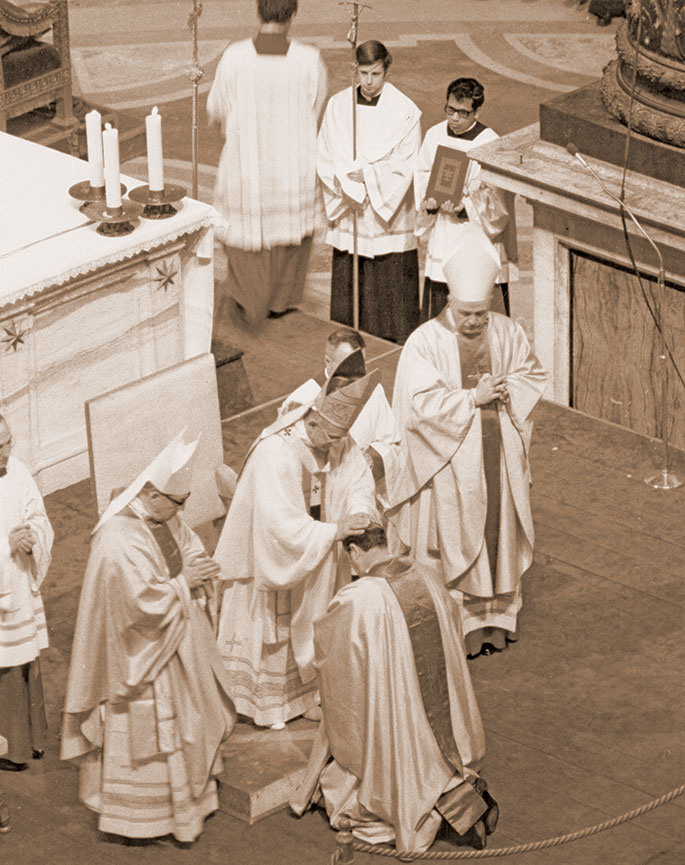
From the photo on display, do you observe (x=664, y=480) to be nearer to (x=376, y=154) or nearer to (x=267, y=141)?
(x=376, y=154)

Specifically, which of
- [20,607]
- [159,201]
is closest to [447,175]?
[159,201]

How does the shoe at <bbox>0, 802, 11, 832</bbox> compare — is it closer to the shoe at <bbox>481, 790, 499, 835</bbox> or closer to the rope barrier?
the rope barrier

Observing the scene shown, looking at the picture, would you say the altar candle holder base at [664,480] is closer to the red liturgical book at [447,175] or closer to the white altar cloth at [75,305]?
the red liturgical book at [447,175]

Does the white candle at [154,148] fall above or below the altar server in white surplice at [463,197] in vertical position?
above

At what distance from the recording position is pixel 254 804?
7.40 meters

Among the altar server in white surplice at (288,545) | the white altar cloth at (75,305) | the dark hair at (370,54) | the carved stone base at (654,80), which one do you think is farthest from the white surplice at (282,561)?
the dark hair at (370,54)

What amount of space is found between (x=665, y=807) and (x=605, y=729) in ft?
1.62

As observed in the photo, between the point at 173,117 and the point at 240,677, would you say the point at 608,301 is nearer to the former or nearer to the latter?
the point at 240,677

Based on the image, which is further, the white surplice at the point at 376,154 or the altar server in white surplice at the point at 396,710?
the white surplice at the point at 376,154

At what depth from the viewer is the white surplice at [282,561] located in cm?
753

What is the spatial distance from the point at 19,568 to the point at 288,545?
99 cm

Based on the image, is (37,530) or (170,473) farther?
(37,530)

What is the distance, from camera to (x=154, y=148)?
9320 mm

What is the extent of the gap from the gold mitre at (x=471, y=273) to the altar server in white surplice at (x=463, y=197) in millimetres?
2209
